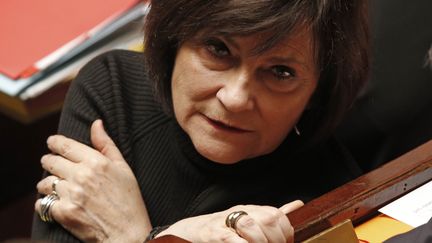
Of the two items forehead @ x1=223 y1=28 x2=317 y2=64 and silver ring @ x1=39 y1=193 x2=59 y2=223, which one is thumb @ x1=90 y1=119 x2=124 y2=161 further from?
forehead @ x1=223 y1=28 x2=317 y2=64

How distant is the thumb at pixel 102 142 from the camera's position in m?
1.27

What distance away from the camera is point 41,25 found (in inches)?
64.4

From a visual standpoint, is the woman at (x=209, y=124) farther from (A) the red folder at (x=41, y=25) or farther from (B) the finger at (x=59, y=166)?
(A) the red folder at (x=41, y=25)

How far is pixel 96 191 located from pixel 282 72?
345mm

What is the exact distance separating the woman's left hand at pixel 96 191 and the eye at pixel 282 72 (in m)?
0.30

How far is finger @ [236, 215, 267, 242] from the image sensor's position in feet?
3.09

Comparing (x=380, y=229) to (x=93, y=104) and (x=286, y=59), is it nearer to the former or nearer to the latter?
(x=286, y=59)

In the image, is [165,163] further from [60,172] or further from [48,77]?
[48,77]

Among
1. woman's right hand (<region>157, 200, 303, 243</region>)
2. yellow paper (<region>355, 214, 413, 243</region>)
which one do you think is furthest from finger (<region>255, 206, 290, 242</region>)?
yellow paper (<region>355, 214, 413, 243</region>)

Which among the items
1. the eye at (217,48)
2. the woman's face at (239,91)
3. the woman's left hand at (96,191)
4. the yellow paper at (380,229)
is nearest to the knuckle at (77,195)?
the woman's left hand at (96,191)

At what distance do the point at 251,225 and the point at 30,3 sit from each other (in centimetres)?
97

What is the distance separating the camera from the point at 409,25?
1.47 metres

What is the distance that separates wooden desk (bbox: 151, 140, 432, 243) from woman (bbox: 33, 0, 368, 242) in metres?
0.05

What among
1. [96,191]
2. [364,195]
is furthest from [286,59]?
[96,191]
